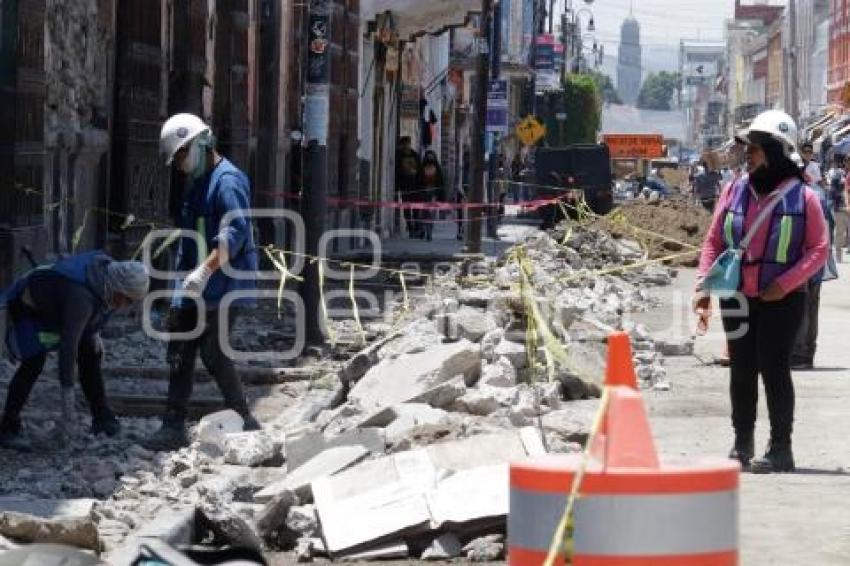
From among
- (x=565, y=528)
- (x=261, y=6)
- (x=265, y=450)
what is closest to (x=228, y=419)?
(x=265, y=450)

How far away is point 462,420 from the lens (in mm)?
10445

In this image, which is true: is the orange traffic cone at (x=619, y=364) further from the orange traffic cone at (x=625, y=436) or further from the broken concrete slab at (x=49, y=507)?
the broken concrete slab at (x=49, y=507)

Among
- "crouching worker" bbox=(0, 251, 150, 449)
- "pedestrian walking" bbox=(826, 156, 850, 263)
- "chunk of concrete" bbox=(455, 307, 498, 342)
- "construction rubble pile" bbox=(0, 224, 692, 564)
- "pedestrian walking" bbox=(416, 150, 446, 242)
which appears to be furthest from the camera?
"pedestrian walking" bbox=(416, 150, 446, 242)

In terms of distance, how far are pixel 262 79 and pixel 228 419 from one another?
49.0 ft

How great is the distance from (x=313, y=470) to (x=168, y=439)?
2114mm

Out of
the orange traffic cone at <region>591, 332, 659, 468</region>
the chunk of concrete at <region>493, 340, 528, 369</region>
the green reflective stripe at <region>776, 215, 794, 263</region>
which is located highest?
the green reflective stripe at <region>776, 215, 794, 263</region>

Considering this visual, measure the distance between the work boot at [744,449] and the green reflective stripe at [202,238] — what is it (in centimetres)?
286

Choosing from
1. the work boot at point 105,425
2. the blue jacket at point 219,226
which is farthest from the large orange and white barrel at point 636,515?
the work boot at point 105,425

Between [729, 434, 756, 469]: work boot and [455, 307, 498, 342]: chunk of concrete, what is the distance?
365 centimetres

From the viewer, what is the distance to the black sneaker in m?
11.2

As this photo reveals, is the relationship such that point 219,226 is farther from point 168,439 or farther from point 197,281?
point 168,439

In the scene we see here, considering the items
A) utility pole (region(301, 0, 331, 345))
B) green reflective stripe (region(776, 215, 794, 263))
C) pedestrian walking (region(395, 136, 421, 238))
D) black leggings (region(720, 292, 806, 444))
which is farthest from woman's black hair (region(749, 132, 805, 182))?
pedestrian walking (region(395, 136, 421, 238))

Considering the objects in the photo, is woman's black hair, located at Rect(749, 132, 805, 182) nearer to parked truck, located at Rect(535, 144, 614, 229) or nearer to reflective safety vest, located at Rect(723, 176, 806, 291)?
reflective safety vest, located at Rect(723, 176, 806, 291)

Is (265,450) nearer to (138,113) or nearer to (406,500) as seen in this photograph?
(406,500)
